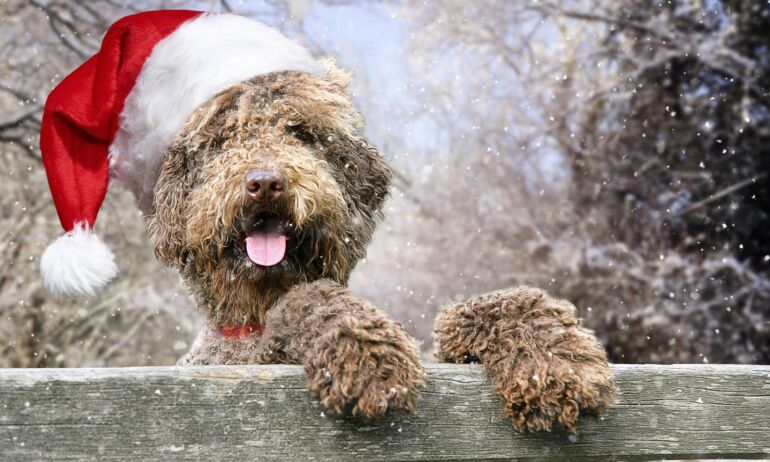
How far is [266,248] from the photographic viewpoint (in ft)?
5.66

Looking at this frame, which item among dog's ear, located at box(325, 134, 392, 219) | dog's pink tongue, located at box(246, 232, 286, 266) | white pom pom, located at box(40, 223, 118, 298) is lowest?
white pom pom, located at box(40, 223, 118, 298)

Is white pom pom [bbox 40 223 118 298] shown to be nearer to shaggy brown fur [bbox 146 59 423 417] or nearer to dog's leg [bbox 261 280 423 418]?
shaggy brown fur [bbox 146 59 423 417]

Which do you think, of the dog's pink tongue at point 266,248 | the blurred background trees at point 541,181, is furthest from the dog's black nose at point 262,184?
the blurred background trees at point 541,181

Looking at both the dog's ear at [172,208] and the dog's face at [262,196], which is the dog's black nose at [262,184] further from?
the dog's ear at [172,208]

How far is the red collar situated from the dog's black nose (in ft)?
1.07

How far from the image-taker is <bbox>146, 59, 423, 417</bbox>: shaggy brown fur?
1638 mm

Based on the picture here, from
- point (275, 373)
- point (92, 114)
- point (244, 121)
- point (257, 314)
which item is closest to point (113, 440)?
point (275, 373)

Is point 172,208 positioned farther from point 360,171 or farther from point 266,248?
point 360,171

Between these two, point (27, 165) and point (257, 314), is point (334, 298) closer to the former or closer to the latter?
point (257, 314)

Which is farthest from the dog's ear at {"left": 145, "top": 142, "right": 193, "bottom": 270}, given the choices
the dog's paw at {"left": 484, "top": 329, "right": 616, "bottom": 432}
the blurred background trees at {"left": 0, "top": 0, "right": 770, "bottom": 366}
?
the blurred background trees at {"left": 0, "top": 0, "right": 770, "bottom": 366}

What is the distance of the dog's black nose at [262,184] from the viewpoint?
1.62 m

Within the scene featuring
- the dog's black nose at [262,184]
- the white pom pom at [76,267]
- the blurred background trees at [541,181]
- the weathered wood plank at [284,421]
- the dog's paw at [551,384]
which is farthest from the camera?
the blurred background trees at [541,181]

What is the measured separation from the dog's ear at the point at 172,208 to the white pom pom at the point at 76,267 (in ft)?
0.55

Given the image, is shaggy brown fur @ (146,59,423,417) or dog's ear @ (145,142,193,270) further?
dog's ear @ (145,142,193,270)
